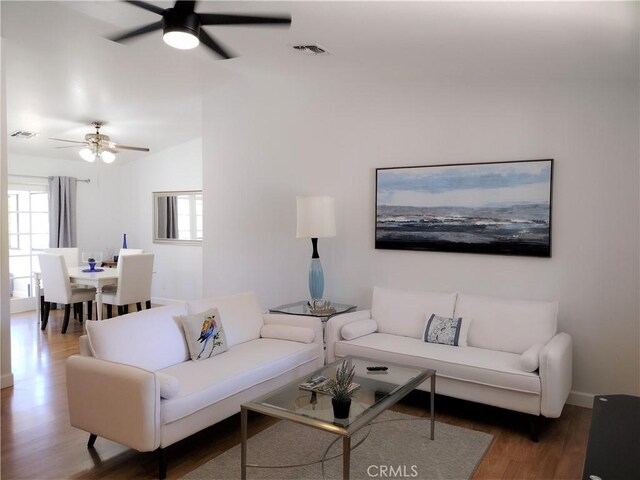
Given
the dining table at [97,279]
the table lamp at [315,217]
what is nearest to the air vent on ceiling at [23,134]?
the dining table at [97,279]

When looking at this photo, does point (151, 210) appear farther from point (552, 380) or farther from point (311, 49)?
point (552, 380)

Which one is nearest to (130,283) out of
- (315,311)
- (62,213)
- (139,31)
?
(62,213)

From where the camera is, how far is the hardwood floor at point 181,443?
2619 mm

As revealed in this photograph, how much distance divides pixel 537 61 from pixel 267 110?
277cm

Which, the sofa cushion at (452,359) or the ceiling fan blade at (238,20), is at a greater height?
the ceiling fan blade at (238,20)

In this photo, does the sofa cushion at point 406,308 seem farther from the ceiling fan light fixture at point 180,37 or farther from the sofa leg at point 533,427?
the ceiling fan light fixture at point 180,37

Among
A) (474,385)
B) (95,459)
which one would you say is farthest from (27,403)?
(474,385)

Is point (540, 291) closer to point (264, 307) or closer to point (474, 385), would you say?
point (474, 385)

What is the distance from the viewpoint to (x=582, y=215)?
11.7ft

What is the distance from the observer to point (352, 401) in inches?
98.9

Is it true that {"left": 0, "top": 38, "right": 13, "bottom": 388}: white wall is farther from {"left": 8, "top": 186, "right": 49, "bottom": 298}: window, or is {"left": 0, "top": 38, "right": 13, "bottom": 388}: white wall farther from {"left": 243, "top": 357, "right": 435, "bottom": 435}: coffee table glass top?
{"left": 8, "top": 186, "right": 49, "bottom": 298}: window

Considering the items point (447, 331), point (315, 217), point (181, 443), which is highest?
point (315, 217)

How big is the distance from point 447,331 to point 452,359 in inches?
15.8

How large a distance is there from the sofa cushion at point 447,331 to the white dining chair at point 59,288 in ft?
14.0
